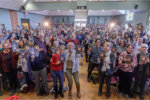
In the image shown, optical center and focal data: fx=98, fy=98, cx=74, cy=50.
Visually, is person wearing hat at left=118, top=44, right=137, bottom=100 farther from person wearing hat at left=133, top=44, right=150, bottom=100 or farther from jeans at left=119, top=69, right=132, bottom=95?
person wearing hat at left=133, top=44, right=150, bottom=100

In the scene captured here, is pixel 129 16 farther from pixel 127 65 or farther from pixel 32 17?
pixel 127 65

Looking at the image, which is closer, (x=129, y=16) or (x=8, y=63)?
(x=8, y=63)

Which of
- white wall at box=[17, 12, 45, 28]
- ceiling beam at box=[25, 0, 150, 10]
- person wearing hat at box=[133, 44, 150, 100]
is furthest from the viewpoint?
white wall at box=[17, 12, 45, 28]

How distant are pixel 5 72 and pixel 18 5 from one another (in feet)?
29.4

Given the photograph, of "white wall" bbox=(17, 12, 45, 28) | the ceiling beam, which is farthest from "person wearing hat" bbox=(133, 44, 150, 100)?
"white wall" bbox=(17, 12, 45, 28)

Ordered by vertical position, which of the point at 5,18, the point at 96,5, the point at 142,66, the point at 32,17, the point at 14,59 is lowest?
the point at 142,66

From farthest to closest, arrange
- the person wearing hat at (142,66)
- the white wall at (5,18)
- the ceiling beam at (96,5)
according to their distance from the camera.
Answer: the ceiling beam at (96,5), the white wall at (5,18), the person wearing hat at (142,66)

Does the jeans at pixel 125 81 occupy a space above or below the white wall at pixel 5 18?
below

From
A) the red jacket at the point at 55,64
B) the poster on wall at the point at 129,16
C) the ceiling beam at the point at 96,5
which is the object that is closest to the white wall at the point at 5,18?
the ceiling beam at the point at 96,5

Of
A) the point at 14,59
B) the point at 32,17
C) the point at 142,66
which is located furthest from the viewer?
the point at 32,17

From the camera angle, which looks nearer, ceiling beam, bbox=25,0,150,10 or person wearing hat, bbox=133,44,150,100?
person wearing hat, bbox=133,44,150,100

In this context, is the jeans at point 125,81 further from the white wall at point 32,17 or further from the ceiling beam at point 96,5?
the white wall at point 32,17

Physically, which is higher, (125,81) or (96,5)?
(96,5)

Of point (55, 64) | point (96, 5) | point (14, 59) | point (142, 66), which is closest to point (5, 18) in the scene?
point (14, 59)
